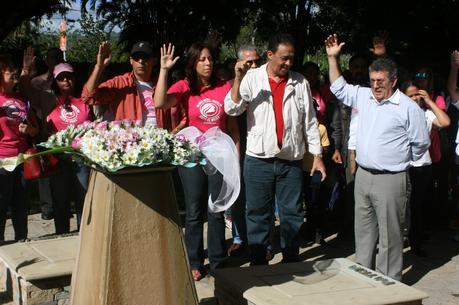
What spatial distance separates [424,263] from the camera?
6434 millimetres

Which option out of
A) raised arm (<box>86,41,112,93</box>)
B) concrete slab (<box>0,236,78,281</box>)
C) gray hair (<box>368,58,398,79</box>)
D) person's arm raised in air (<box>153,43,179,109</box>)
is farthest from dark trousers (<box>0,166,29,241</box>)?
gray hair (<box>368,58,398,79</box>)

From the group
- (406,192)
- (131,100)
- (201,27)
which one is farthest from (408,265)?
(201,27)

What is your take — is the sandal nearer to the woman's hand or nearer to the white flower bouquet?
the woman's hand

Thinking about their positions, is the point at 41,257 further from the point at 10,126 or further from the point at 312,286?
the point at 312,286

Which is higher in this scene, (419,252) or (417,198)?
(417,198)

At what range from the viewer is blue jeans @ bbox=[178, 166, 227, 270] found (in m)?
5.50

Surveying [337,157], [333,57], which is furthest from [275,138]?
[337,157]

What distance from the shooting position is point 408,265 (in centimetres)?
637

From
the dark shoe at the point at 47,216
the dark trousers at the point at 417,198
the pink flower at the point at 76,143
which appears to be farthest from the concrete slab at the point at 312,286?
the dark shoe at the point at 47,216

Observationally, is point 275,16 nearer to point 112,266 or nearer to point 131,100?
point 131,100

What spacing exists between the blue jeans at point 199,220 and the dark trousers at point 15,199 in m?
1.63

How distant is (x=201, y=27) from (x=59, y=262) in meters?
12.6

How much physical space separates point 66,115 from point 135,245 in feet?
9.63

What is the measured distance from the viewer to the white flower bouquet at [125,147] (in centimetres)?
332
